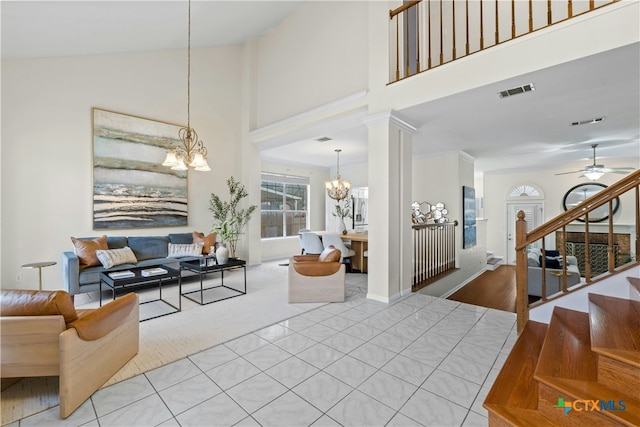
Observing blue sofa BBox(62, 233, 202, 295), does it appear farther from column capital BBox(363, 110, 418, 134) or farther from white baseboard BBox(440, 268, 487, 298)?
white baseboard BBox(440, 268, 487, 298)

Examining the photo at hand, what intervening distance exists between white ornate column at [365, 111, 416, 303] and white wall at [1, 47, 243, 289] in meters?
4.04

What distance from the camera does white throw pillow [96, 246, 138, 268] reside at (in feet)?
13.5

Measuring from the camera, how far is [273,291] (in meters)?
4.42

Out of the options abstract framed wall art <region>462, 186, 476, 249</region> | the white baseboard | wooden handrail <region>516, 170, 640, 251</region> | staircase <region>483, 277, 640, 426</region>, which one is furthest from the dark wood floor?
staircase <region>483, 277, 640, 426</region>

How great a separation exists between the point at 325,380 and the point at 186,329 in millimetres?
1743

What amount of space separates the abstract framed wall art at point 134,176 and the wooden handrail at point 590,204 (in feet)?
18.8

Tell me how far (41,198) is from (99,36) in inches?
102

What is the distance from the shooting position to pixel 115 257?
4.23 meters

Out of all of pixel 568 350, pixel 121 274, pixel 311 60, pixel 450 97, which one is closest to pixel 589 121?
pixel 450 97

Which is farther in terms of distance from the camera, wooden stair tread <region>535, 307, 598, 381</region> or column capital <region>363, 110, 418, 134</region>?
column capital <region>363, 110, 418, 134</region>

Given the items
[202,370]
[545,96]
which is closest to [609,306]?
[545,96]

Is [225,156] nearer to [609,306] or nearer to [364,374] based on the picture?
[364,374]

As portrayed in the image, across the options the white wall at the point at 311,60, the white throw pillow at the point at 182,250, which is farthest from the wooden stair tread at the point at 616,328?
the white throw pillow at the point at 182,250

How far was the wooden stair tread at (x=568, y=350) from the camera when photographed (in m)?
1.72
